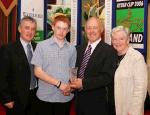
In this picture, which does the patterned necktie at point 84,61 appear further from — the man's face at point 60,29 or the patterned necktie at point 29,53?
the patterned necktie at point 29,53

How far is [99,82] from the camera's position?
9.26 ft

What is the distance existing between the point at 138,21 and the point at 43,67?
1.13 metres

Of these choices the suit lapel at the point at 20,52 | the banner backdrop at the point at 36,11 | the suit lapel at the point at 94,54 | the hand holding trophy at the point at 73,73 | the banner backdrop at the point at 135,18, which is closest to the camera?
Answer: the hand holding trophy at the point at 73,73

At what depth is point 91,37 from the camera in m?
2.95

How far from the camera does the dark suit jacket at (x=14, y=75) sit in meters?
2.94

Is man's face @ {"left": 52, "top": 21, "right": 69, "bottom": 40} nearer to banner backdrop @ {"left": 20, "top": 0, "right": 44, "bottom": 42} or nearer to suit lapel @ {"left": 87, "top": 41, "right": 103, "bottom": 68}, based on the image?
suit lapel @ {"left": 87, "top": 41, "right": 103, "bottom": 68}

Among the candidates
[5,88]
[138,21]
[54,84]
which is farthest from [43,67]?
[138,21]

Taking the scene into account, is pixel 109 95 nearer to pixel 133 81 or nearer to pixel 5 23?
pixel 133 81

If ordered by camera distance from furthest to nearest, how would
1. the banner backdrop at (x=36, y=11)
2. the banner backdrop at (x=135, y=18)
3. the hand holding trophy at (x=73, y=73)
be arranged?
1. the banner backdrop at (x=36, y=11)
2. the banner backdrop at (x=135, y=18)
3. the hand holding trophy at (x=73, y=73)

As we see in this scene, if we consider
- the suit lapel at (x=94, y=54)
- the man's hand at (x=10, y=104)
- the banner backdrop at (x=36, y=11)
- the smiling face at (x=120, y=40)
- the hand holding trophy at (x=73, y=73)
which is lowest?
the man's hand at (x=10, y=104)

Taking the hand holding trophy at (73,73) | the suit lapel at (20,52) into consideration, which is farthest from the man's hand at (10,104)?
the hand holding trophy at (73,73)

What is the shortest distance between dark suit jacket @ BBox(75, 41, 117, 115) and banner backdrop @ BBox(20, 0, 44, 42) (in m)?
1.09

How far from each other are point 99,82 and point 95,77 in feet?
0.20

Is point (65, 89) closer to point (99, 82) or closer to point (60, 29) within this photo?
point (99, 82)
